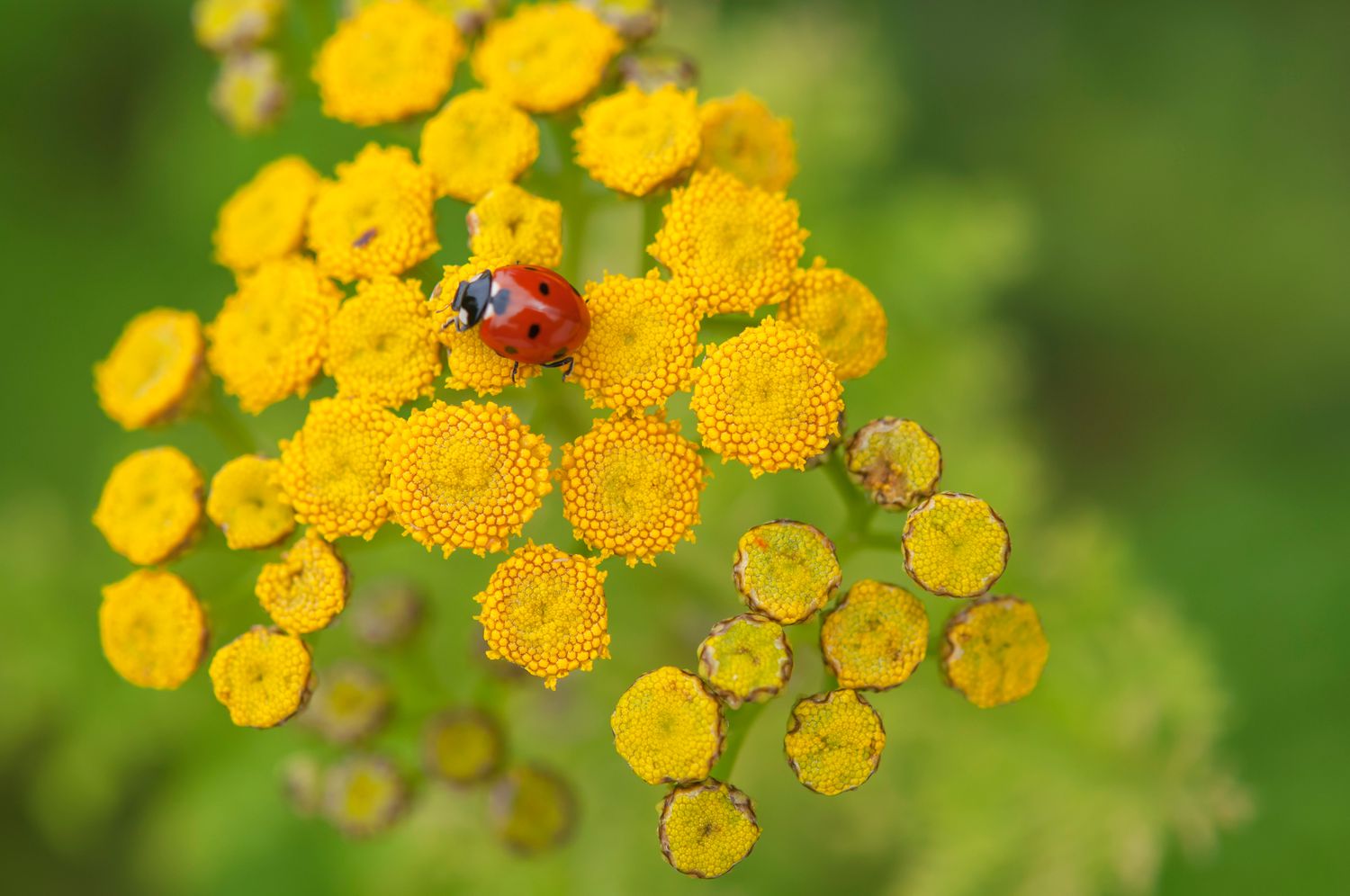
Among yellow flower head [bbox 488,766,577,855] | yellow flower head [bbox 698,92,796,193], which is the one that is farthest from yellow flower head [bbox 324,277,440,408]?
yellow flower head [bbox 488,766,577,855]

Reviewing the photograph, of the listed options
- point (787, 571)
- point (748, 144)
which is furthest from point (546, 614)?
point (748, 144)

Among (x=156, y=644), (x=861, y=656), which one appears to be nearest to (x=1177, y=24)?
(x=861, y=656)

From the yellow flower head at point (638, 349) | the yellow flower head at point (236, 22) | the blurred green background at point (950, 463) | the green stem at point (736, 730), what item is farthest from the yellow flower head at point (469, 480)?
the yellow flower head at point (236, 22)

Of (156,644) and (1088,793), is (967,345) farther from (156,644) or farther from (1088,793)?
(156,644)

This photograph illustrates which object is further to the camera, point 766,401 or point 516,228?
point 516,228

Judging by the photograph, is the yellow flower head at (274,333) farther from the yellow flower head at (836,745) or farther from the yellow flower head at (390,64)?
the yellow flower head at (836,745)

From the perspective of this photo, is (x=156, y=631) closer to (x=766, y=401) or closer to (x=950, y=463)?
(x=766, y=401)
